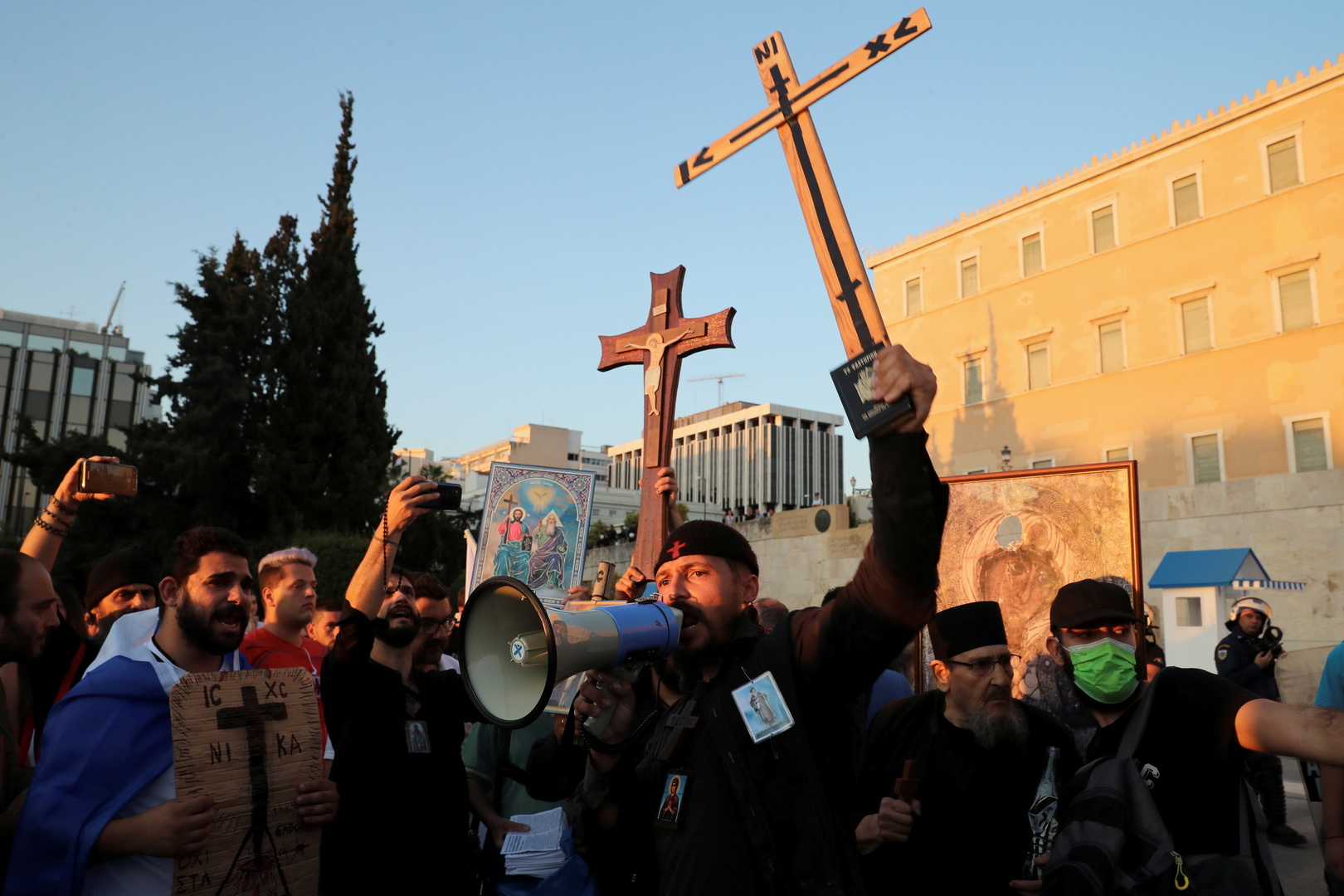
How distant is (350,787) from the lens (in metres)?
3.80

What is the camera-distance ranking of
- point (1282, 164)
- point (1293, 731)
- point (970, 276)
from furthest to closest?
point (970, 276) < point (1282, 164) < point (1293, 731)

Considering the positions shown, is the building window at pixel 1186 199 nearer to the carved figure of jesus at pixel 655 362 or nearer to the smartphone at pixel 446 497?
the carved figure of jesus at pixel 655 362

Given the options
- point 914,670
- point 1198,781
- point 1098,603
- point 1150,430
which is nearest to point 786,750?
point 1198,781

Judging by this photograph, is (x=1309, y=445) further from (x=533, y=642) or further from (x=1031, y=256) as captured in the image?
(x=533, y=642)

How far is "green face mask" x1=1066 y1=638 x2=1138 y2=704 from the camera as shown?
10.8 feet

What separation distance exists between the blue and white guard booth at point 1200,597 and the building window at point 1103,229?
15.2 meters

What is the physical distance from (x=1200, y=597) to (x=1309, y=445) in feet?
40.1

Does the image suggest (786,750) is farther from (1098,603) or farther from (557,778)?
(1098,603)

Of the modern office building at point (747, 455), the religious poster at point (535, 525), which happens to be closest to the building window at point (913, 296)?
the religious poster at point (535, 525)

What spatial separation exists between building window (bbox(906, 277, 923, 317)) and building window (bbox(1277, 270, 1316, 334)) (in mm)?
11517

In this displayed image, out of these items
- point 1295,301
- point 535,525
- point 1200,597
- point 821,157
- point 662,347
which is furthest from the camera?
point 1295,301

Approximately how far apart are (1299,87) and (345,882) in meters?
29.2

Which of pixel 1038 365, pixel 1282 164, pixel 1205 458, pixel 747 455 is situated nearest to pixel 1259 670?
pixel 1205 458

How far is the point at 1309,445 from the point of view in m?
23.6
